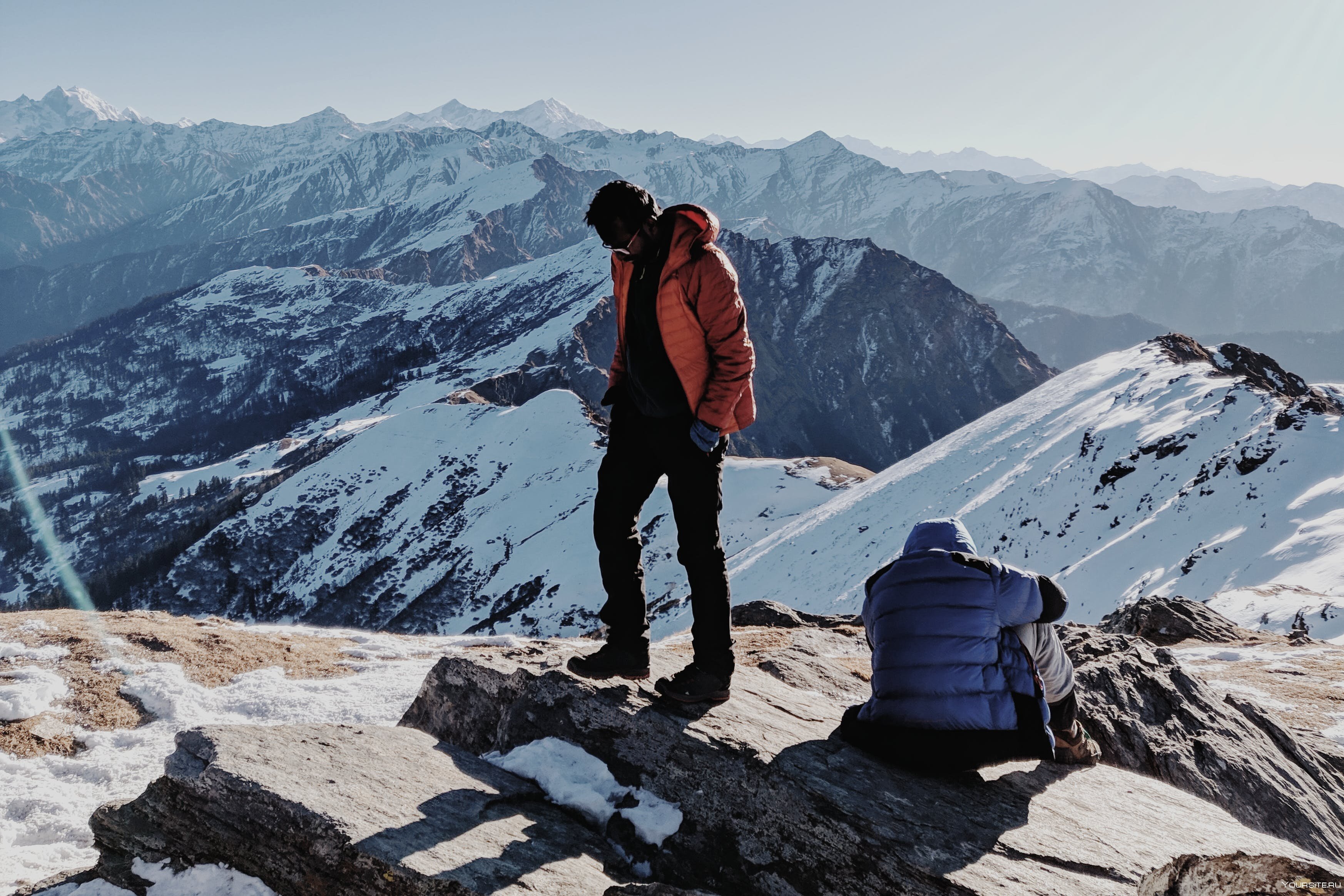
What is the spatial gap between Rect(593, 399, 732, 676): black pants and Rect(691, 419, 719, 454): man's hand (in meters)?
0.10

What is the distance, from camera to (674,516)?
5836mm

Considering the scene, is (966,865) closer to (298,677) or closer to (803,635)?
(803,635)

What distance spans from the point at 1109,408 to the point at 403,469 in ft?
270

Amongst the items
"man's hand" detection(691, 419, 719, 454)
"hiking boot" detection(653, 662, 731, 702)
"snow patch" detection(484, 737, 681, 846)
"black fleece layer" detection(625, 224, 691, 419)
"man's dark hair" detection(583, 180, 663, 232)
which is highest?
"man's dark hair" detection(583, 180, 663, 232)

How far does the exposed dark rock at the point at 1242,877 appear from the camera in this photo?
4273 millimetres

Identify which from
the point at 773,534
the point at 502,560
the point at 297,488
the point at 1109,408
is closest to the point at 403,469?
the point at 297,488

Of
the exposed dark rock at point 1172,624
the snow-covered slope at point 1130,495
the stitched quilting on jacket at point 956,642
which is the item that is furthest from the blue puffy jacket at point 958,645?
the snow-covered slope at point 1130,495

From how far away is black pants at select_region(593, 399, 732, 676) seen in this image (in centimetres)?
549

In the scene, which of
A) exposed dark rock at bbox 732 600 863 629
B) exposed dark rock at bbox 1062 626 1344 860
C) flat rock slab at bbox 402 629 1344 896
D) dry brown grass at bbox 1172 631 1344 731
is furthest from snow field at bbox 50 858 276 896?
exposed dark rock at bbox 732 600 863 629

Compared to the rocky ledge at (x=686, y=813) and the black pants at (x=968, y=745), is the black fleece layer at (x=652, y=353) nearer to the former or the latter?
the rocky ledge at (x=686, y=813)

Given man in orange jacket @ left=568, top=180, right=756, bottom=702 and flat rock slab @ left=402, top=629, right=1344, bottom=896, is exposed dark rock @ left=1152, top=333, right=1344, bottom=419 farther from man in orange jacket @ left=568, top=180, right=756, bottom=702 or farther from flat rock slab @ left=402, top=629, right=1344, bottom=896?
man in orange jacket @ left=568, top=180, right=756, bottom=702

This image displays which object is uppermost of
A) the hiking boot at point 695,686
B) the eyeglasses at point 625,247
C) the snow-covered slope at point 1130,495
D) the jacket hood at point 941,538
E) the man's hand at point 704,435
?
the eyeglasses at point 625,247

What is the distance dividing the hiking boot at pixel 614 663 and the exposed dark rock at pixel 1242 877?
12.1 ft

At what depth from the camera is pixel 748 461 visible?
95.6 meters
